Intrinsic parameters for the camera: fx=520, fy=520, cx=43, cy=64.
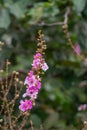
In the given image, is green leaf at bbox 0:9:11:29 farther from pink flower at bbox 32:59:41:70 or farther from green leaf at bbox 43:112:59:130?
pink flower at bbox 32:59:41:70

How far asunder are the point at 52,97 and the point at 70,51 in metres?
0.52

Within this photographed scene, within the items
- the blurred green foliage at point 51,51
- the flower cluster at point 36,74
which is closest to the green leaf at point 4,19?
the blurred green foliage at point 51,51

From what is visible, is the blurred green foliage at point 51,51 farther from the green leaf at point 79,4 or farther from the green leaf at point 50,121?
the green leaf at point 79,4

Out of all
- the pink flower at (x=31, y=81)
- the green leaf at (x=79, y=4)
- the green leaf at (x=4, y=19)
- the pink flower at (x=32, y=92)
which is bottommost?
the pink flower at (x=32, y=92)

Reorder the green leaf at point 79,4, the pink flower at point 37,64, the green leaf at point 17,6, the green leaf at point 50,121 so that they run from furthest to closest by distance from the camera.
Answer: the green leaf at point 50,121 → the green leaf at point 17,6 → the green leaf at point 79,4 → the pink flower at point 37,64

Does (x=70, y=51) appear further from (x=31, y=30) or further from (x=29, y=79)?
(x=29, y=79)

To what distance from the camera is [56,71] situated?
331 centimetres

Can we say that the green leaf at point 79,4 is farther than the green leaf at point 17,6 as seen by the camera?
No

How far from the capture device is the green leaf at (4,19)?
9.12 ft

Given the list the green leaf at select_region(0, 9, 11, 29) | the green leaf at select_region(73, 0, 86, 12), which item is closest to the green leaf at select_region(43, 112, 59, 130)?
the green leaf at select_region(0, 9, 11, 29)

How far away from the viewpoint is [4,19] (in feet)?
9.17

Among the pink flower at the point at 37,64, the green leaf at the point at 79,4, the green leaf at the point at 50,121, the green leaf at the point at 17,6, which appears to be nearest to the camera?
the pink flower at the point at 37,64

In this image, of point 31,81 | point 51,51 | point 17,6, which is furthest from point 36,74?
→ point 51,51

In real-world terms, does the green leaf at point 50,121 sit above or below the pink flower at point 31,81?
above
